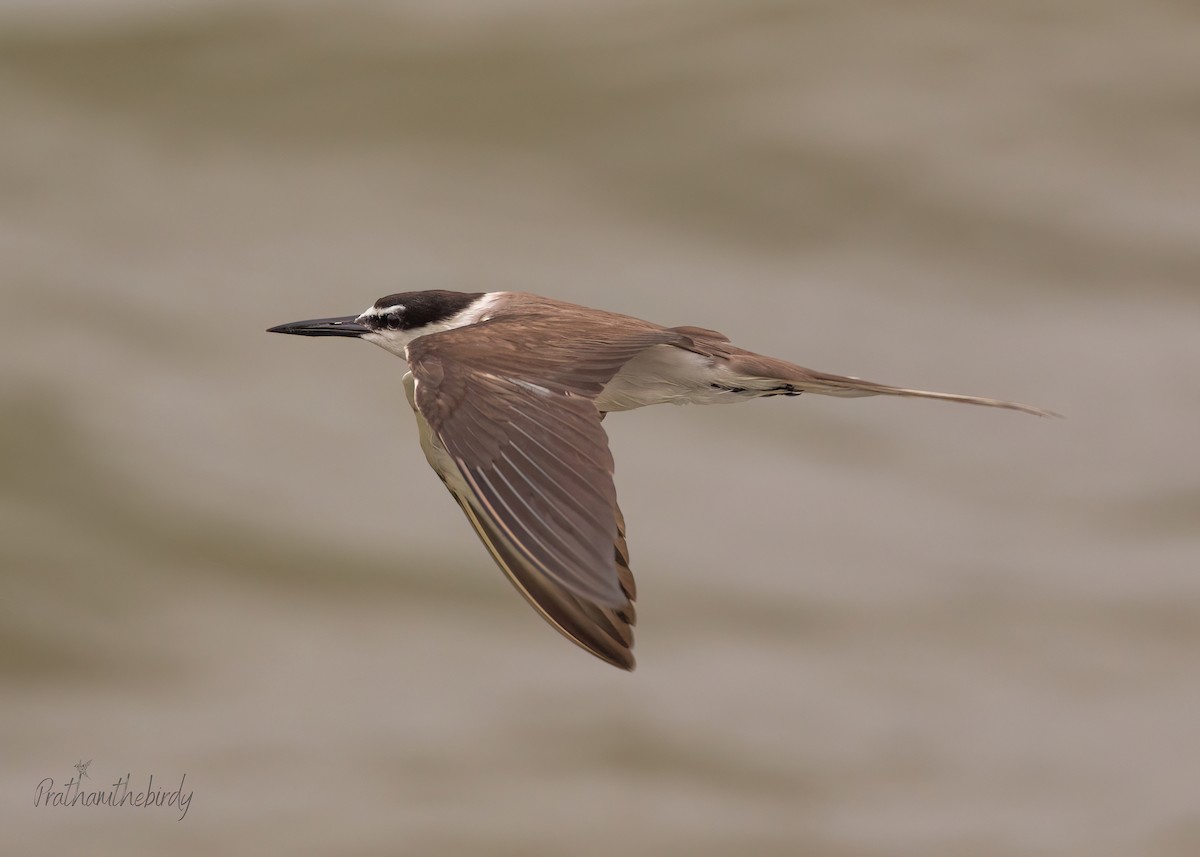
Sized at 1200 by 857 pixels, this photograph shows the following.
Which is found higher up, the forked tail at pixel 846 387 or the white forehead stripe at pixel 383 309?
the white forehead stripe at pixel 383 309

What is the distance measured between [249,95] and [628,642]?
38.0ft

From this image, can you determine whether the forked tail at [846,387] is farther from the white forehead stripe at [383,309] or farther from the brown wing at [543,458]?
the white forehead stripe at [383,309]

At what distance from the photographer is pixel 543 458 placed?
4492mm

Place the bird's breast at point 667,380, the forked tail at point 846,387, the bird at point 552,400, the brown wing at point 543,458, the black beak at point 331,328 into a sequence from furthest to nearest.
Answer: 1. the black beak at point 331,328
2. the bird's breast at point 667,380
3. the forked tail at point 846,387
4. the bird at point 552,400
5. the brown wing at point 543,458

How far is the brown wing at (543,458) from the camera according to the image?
13.5ft

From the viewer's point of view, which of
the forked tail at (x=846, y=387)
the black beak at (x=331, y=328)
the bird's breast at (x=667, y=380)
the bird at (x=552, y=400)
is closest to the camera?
the bird at (x=552, y=400)

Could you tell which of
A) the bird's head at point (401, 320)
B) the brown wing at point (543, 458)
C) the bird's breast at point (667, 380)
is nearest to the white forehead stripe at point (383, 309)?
the bird's head at point (401, 320)

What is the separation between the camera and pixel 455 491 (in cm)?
576

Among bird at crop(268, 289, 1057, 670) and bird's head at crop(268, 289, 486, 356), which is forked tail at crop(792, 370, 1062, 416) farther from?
bird's head at crop(268, 289, 486, 356)

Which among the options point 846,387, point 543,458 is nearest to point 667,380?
point 846,387

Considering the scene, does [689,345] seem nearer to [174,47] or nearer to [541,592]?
[541,592]

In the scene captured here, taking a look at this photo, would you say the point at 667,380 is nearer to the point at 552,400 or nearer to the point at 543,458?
the point at 552,400

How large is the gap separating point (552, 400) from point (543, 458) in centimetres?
30

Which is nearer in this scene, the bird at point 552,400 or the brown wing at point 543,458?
the brown wing at point 543,458
